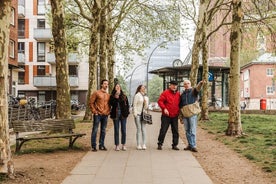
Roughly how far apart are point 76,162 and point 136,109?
2681 millimetres

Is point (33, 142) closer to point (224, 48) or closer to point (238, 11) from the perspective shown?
point (238, 11)

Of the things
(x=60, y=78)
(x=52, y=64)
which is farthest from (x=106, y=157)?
(x=52, y=64)

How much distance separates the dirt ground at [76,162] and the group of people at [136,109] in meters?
0.66

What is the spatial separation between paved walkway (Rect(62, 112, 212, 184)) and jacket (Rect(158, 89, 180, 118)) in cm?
102

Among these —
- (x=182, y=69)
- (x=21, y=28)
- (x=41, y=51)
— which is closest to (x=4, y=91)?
(x=182, y=69)

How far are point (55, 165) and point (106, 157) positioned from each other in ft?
4.63

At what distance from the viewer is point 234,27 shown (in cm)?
1661

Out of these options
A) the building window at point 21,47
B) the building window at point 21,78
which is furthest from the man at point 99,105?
the building window at point 21,47

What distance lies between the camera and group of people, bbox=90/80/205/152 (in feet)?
40.5

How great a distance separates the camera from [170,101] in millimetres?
12656

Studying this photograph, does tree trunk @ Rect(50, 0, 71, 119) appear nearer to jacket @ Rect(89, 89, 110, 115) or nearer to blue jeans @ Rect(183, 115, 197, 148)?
jacket @ Rect(89, 89, 110, 115)

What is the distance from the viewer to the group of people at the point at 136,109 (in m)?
12.3

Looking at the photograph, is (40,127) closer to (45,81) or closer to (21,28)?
(45,81)

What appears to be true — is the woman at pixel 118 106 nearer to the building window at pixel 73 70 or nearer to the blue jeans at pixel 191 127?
the blue jeans at pixel 191 127
